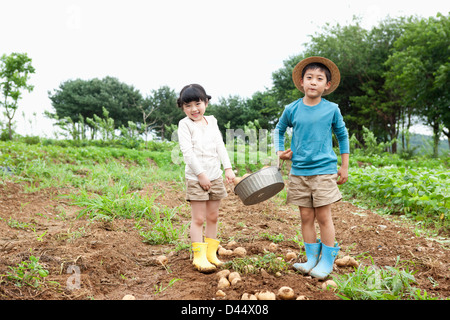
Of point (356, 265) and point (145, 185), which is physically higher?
point (145, 185)

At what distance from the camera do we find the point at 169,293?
2.02 m

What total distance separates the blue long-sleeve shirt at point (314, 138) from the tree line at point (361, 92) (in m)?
8.61

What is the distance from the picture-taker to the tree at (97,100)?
30.5m

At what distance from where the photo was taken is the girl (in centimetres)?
241

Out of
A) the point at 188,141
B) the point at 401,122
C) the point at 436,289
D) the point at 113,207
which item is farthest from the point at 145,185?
the point at 401,122

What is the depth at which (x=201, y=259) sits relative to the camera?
7.87ft

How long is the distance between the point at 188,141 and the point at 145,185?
3075mm

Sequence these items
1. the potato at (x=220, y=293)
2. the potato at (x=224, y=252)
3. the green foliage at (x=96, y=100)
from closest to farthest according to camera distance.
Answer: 1. the potato at (x=220, y=293)
2. the potato at (x=224, y=252)
3. the green foliage at (x=96, y=100)

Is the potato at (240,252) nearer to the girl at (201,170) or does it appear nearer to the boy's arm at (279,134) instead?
the girl at (201,170)

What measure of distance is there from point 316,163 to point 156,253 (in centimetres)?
148

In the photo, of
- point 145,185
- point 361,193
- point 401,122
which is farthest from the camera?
point 401,122

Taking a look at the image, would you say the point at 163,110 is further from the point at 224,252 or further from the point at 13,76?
the point at 224,252

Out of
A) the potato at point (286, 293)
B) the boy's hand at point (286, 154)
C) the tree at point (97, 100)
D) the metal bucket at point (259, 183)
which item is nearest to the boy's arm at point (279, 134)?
the boy's hand at point (286, 154)
